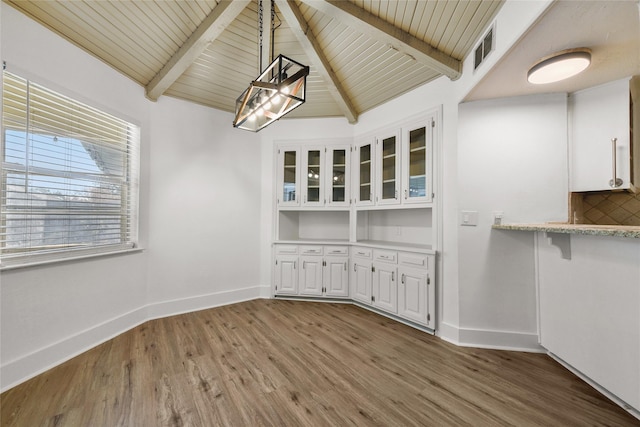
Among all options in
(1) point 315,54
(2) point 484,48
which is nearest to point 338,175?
(1) point 315,54

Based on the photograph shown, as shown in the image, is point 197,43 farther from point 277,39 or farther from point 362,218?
point 362,218

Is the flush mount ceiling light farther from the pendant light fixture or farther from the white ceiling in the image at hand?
the pendant light fixture

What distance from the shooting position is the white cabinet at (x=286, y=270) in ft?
12.3

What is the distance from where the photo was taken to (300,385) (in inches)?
72.8

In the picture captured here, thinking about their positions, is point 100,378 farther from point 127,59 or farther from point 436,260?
point 436,260

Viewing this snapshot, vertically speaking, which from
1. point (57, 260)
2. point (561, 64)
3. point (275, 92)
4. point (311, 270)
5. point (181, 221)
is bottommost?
point (311, 270)

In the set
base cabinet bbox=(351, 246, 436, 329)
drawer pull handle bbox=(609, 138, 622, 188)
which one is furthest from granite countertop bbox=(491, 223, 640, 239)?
base cabinet bbox=(351, 246, 436, 329)

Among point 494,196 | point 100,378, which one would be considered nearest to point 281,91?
point 494,196

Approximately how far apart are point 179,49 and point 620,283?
4.13 metres

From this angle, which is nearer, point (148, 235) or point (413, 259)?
point (413, 259)

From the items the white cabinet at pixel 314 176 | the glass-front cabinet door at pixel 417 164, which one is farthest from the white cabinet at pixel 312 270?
the glass-front cabinet door at pixel 417 164

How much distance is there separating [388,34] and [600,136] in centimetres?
204

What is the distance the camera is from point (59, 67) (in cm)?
215

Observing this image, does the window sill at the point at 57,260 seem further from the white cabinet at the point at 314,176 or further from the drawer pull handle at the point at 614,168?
the drawer pull handle at the point at 614,168
